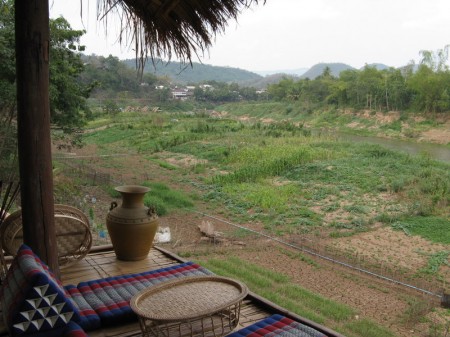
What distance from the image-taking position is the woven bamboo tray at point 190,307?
1762 millimetres

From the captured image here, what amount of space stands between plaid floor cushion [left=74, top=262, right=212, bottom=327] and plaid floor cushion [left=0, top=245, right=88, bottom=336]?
503 mm

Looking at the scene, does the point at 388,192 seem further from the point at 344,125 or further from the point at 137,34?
the point at 344,125

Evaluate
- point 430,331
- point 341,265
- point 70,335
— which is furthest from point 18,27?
point 341,265

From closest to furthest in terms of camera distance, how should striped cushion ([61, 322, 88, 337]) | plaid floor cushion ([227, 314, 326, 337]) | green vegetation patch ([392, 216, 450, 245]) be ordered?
striped cushion ([61, 322, 88, 337]), plaid floor cushion ([227, 314, 326, 337]), green vegetation patch ([392, 216, 450, 245])

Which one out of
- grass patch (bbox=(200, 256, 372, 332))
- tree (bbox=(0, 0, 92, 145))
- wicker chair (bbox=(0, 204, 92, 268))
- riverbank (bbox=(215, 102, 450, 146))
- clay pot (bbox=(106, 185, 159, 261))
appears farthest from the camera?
riverbank (bbox=(215, 102, 450, 146))

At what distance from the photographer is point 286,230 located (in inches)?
293

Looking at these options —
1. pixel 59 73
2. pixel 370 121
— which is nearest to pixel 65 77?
pixel 59 73

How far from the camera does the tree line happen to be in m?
24.1

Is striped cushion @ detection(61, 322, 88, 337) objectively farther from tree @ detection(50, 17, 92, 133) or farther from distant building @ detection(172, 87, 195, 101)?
distant building @ detection(172, 87, 195, 101)

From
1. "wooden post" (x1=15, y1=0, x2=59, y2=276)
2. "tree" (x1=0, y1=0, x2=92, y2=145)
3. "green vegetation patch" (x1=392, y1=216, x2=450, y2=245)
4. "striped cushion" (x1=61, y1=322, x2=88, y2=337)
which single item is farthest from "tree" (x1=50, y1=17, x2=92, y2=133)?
"striped cushion" (x1=61, y1=322, x2=88, y2=337)

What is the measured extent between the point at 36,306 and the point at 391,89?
27.6m

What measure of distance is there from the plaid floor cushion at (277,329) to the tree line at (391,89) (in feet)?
79.8

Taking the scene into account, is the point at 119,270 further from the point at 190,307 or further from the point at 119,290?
the point at 190,307

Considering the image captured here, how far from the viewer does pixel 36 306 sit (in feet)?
4.81
